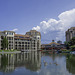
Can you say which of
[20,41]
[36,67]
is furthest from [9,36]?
[36,67]

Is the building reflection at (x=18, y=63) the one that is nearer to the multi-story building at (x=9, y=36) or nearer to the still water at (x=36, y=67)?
the still water at (x=36, y=67)

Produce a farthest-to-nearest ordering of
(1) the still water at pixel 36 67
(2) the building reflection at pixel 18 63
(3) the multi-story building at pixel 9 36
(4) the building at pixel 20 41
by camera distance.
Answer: (4) the building at pixel 20 41, (3) the multi-story building at pixel 9 36, (2) the building reflection at pixel 18 63, (1) the still water at pixel 36 67

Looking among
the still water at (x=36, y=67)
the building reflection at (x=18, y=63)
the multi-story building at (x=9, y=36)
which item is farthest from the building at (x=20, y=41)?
the still water at (x=36, y=67)

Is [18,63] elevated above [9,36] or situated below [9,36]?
below

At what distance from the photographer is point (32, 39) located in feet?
476

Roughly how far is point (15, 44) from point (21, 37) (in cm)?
1241

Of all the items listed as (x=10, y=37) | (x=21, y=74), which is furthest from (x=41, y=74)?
(x=10, y=37)

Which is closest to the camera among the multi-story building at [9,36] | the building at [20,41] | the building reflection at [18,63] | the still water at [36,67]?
the still water at [36,67]

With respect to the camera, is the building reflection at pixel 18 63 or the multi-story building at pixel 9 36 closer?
the building reflection at pixel 18 63

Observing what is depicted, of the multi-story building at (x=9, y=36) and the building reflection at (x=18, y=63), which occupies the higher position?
the multi-story building at (x=9, y=36)

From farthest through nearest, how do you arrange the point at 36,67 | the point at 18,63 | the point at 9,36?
the point at 9,36 → the point at 18,63 → the point at 36,67

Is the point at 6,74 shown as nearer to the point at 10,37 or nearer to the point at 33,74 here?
the point at 33,74

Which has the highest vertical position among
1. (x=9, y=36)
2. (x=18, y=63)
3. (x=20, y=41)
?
(x=9, y=36)

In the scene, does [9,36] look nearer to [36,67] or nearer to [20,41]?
[20,41]
